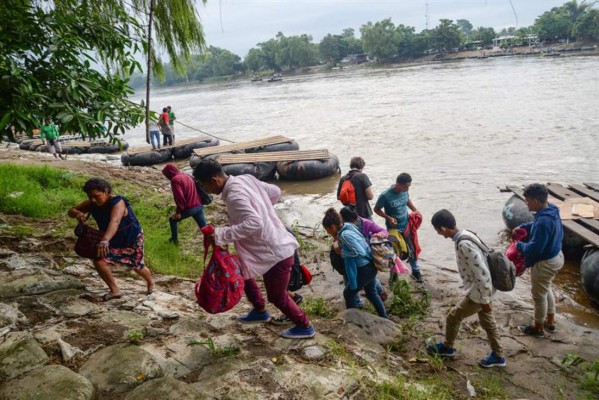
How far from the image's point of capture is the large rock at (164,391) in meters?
2.67

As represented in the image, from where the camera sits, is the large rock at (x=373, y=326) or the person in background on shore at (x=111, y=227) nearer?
the person in background on shore at (x=111, y=227)

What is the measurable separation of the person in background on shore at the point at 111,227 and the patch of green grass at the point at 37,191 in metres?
3.29

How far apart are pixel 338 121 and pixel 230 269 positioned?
21155 mm

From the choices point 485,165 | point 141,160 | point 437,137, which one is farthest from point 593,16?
point 141,160

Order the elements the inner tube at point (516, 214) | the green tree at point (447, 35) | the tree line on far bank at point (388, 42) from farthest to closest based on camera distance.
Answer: the green tree at point (447, 35), the tree line on far bank at point (388, 42), the inner tube at point (516, 214)

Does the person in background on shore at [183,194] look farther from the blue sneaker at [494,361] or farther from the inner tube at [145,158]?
the inner tube at [145,158]

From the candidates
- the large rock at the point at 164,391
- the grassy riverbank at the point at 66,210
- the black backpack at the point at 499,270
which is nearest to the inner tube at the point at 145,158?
the grassy riverbank at the point at 66,210

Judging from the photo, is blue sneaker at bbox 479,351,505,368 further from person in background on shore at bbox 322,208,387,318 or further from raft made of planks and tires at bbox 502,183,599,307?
raft made of planks and tires at bbox 502,183,599,307

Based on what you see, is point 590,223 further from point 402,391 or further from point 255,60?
point 255,60

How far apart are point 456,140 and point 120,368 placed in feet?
52.4

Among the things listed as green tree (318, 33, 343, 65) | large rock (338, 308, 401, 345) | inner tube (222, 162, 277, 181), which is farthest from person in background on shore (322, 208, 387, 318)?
green tree (318, 33, 343, 65)

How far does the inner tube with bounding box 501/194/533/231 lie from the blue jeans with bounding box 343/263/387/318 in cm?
400

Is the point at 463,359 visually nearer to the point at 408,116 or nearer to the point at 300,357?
the point at 300,357

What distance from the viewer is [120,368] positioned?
2969 millimetres
